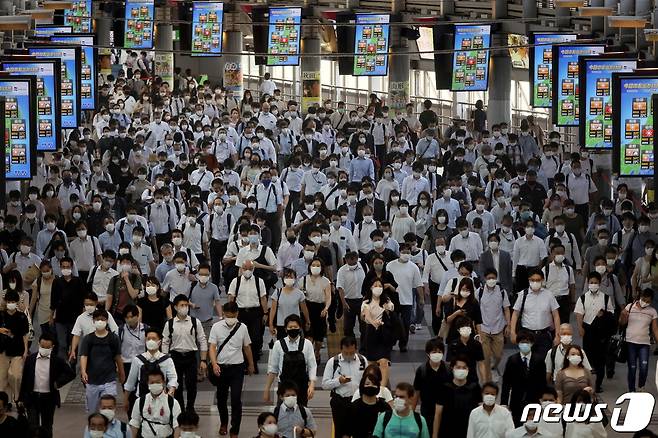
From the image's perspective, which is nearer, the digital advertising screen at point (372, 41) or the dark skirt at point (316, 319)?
the dark skirt at point (316, 319)

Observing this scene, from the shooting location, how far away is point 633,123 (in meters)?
26.8

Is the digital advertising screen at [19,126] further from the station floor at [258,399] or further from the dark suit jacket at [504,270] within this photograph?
the dark suit jacket at [504,270]

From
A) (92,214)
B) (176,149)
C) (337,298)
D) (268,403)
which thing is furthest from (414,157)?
(268,403)

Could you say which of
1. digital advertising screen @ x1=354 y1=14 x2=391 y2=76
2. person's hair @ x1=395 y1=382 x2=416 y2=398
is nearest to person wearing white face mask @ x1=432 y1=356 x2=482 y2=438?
person's hair @ x1=395 y1=382 x2=416 y2=398

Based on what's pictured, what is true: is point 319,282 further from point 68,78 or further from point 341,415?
point 68,78

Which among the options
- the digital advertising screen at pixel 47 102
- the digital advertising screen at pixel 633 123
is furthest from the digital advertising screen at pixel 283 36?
the digital advertising screen at pixel 633 123

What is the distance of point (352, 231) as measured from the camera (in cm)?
2747

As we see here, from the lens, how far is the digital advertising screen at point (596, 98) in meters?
29.8

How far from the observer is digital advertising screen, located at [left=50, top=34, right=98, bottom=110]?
38072 millimetres

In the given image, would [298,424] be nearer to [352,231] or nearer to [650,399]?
[650,399]

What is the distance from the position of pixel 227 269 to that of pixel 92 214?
4.25 meters

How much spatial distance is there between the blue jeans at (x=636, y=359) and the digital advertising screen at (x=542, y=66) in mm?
15720

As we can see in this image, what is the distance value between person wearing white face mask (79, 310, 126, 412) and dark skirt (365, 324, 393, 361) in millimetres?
3075

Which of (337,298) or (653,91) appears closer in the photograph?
(337,298)
